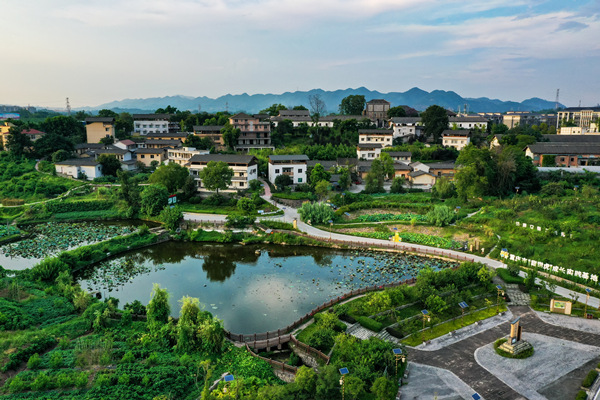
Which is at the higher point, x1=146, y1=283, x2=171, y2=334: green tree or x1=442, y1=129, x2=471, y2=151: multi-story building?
x1=442, y1=129, x2=471, y2=151: multi-story building

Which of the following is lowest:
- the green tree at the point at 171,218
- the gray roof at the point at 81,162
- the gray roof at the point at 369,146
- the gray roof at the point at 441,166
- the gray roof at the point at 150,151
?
the green tree at the point at 171,218

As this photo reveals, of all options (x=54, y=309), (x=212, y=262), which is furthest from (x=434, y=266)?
(x=54, y=309)

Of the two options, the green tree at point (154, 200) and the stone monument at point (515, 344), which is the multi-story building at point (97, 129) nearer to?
the green tree at point (154, 200)

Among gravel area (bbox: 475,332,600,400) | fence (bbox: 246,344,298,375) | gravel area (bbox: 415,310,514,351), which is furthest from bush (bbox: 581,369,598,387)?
fence (bbox: 246,344,298,375)

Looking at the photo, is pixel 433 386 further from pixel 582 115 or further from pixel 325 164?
pixel 582 115

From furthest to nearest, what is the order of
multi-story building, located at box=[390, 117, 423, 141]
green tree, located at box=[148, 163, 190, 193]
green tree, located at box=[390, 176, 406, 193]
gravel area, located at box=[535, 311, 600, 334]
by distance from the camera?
multi-story building, located at box=[390, 117, 423, 141], green tree, located at box=[390, 176, 406, 193], green tree, located at box=[148, 163, 190, 193], gravel area, located at box=[535, 311, 600, 334]

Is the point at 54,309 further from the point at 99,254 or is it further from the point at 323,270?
the point at 323,270

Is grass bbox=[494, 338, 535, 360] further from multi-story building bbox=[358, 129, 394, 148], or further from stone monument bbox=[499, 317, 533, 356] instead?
multi-story building bbox=[358, 129, 394, 148]

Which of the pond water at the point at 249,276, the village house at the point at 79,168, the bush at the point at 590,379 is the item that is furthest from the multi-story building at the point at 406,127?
the bush at the point at 590,379
